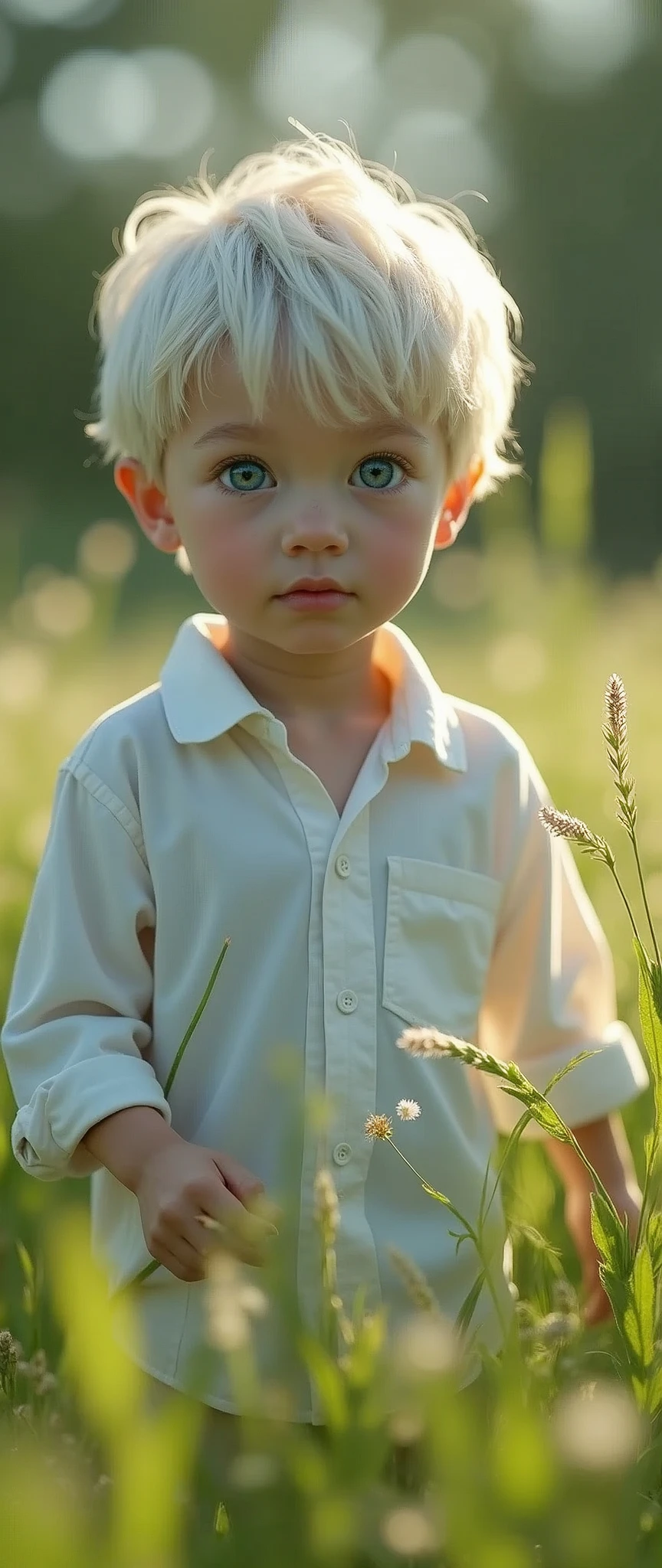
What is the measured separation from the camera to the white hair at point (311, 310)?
139 cm

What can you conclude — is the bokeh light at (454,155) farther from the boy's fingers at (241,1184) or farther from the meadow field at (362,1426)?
the boy's fingers at (241,1184)

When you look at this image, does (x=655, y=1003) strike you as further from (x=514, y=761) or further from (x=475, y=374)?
(x=475, y=374)

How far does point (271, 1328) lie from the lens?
136cm

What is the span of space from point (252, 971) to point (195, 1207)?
0.26 meters

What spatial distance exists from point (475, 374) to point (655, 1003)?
720 mm

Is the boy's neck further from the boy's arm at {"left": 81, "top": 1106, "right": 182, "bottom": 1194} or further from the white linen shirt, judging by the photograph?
the boy's arm at {"left": 81, "top": 1106, "right": 182, "bottom": 1194}

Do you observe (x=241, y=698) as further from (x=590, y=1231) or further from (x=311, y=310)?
(x=590, y=1231)

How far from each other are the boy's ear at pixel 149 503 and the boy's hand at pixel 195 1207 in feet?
1.94

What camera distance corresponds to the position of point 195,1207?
4.06 feet

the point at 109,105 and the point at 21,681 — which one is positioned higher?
the point at 109,105

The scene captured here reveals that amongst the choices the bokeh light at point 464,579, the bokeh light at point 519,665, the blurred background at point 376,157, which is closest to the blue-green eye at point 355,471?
the bokeh light at point 519,665

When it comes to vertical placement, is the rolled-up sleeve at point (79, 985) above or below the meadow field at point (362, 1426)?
above

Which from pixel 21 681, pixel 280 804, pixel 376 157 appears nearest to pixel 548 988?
pixel 280 804

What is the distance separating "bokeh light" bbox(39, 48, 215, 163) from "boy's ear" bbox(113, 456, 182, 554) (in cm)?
2083
